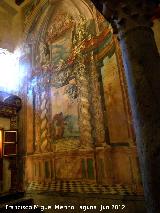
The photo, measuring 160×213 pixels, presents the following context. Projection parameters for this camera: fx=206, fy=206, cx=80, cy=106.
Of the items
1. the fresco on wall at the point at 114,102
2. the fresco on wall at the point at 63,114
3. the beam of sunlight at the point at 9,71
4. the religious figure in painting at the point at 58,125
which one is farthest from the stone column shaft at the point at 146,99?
the beam of sunlight at the point at 9,71

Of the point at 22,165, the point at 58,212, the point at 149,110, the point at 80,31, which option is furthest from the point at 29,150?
the point at 149,110

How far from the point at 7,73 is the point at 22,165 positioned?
162 inches

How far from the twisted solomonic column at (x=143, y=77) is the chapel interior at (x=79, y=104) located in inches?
0.4

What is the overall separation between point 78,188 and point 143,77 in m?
4.54

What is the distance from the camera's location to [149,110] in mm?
2086

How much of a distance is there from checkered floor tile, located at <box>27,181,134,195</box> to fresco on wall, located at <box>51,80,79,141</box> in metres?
1.42

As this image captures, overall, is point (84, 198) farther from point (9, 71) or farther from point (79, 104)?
point (9, 71)

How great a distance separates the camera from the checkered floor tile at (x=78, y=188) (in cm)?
494

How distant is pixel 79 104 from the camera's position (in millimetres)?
6434

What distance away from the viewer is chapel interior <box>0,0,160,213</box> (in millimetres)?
2277

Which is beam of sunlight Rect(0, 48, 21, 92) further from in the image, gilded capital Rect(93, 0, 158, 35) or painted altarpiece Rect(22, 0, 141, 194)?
gilded capital Rect(93, 0, 158, 35)

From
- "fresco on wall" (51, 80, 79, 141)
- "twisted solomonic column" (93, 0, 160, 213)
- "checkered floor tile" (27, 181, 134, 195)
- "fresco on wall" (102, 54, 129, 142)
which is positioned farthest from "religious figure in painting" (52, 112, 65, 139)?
"twisted solomonic column" (93, 0, 160, 213)

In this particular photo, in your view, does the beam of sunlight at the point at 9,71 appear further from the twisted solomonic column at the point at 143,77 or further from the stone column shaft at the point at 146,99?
the stone column shaft at the point at 146,99

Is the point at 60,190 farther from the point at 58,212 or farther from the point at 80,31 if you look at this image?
the point at 80,31
